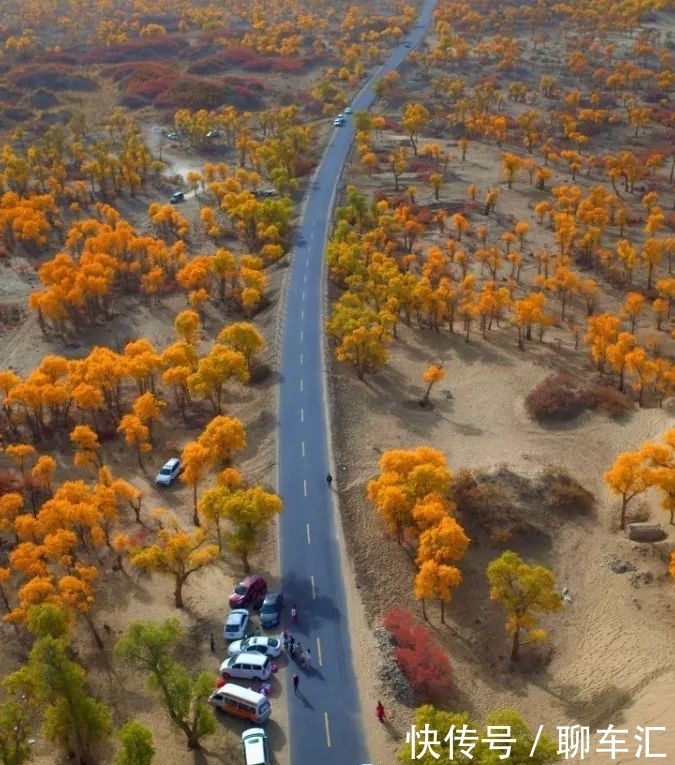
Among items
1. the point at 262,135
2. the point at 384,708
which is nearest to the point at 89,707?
the point at 384,708

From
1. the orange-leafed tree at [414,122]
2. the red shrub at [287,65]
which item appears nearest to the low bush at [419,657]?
the orange-leafed tree at [414,122]

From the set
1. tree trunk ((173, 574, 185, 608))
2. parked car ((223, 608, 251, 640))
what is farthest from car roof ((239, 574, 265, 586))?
tree trunk ((173, 574, 185, 608))

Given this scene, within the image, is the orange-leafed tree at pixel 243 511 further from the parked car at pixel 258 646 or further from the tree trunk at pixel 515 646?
the tree trunk at pixel 515 646

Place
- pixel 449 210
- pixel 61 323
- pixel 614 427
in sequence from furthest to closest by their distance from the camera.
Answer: pixel 449 210
pixel 61 323
pixel 614 427

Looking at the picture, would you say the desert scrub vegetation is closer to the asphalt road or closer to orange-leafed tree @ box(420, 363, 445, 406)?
orange-leafed tree @ box(420, 363, 445, 406)

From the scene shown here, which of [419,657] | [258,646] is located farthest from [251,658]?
[419,657]

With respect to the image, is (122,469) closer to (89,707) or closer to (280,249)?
(89,707)
